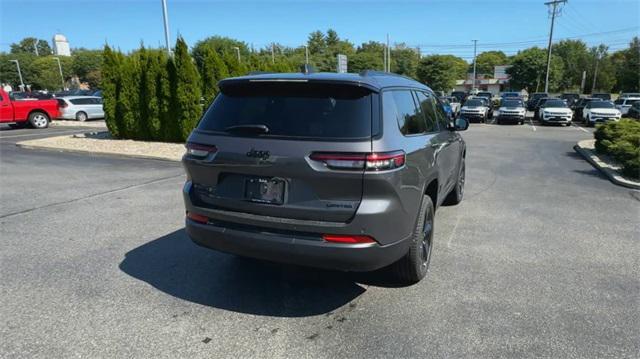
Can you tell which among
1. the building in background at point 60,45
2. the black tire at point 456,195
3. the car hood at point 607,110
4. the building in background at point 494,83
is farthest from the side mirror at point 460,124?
the building in background at point 60,45

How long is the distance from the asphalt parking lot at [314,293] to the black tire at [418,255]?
0.14 meters

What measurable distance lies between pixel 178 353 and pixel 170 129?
39.7 ft

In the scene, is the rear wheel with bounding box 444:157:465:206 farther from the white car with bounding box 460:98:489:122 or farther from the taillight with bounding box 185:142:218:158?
the white car with bounding box 460:98:489:122

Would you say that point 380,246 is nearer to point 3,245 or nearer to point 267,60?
point 3,245

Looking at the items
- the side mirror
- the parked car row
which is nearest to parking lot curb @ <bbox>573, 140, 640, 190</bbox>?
the side mirror

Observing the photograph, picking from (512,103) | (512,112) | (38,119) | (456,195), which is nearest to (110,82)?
(38,119)

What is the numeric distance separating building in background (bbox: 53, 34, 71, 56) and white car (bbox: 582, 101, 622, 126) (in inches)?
5958

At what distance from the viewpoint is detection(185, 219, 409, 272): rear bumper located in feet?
9.52

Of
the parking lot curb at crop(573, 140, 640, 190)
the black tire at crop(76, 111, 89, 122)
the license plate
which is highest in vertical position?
the license plate

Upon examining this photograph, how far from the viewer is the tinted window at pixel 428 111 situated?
425cm

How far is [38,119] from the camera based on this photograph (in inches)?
780

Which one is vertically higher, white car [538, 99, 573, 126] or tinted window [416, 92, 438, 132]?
tinted window [416, 92, 438, 132]

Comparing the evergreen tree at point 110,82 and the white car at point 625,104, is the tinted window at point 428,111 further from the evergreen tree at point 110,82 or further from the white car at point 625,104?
the white car at point 625,104

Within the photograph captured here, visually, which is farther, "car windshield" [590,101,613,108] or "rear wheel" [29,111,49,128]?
"car windshield" [590,101,613,108]
